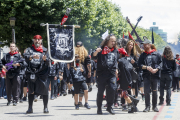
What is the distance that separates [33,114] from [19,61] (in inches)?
109

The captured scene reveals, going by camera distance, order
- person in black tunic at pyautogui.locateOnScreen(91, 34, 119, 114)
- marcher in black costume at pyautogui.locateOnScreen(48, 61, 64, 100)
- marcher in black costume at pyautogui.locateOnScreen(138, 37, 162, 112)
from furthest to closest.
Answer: marcher in black costume at pyautogui.locateOnScreen(48, 61, 64, 100) < marcher in black costume at pyautogui.locateOnScreen(138, 37, 162, 112) < person in black tunic at pyautogui.locateOnScreen(91, 34, 119, 114)

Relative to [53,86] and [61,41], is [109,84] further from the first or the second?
[53,86]

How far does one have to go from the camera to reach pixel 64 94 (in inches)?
641

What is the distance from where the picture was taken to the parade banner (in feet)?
30.8

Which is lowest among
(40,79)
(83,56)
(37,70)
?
(40,79)

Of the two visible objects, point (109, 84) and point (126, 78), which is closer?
point (109, 84)

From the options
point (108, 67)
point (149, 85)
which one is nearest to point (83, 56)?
point (108, 67)

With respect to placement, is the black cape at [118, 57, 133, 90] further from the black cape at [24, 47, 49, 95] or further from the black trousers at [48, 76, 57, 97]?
the black trousers at [48, 76, 57, 97]

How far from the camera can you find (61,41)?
31.1 ft

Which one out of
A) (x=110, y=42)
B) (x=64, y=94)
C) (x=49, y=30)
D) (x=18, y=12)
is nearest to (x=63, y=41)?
→ (x=49, y=30)

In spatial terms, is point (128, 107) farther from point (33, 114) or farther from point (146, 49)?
point (33, 114)

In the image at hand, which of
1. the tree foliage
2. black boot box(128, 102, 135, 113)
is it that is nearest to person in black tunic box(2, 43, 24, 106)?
black boot box(128, 102, 135, 113)

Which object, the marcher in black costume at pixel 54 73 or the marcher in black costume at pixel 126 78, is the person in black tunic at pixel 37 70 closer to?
the marcher in black costume at pixel 126 78

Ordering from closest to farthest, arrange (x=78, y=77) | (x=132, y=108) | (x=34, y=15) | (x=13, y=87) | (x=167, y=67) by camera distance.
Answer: (x=132, y=108) → (x=78, y=77) → (x=13, y=87) → (x=167, y=67) → (x=34, y=15)
